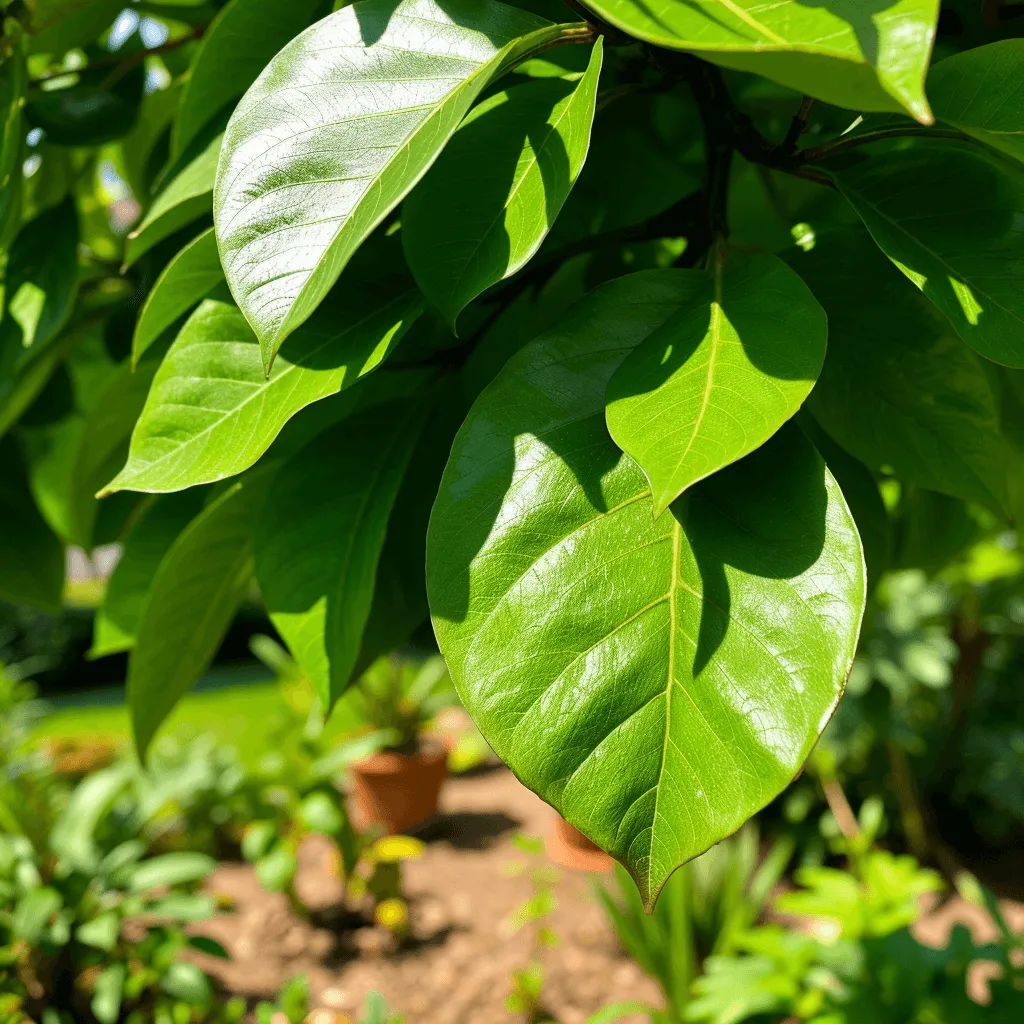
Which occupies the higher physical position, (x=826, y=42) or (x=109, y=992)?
(x=826, y=42)

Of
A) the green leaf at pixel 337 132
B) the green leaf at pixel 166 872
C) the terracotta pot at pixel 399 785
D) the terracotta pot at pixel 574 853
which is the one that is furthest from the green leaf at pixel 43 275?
the terracotta pot at pixel 399 785

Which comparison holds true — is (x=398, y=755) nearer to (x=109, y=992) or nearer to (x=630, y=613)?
(x=109, y=992)

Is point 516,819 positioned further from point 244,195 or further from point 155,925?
point 244,195

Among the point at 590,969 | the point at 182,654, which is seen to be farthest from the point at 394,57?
the point at 590,969

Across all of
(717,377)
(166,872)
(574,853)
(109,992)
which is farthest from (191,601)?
(574,853)

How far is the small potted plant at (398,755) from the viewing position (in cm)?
327

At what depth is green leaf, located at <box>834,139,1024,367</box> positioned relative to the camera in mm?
340

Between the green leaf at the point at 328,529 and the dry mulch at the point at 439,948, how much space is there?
2051 mm

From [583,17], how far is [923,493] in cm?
48

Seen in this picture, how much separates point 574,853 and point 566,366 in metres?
3.02

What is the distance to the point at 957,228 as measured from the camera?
0.37 meters

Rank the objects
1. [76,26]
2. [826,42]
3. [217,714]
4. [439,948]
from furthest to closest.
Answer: [217,714], [439,948], [76,26], [826,42]

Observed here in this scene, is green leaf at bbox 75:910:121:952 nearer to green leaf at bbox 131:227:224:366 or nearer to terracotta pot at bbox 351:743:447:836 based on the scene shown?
terracotta pot at bbox 351:743:447:836

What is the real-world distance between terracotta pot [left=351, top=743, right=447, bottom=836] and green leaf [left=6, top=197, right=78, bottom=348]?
2.87 metres
